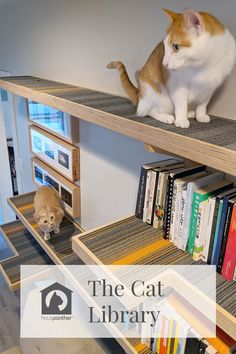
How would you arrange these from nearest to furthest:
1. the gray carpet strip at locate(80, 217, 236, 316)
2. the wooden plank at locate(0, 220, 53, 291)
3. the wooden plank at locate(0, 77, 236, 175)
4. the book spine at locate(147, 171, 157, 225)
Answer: the wooden plank at locate(0, 77, 236, 175) < the gray carpet strip at locate(80, 217, 236, 316) < the book spine at locate(147, 171, 157, 225) < the wooden plank at locate(0, 220, 53, 291)

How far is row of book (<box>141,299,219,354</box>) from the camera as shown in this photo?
0.76 m

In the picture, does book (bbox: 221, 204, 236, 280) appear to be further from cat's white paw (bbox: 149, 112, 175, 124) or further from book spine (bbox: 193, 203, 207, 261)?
cat's white paw (bbox: 149, 112, 175, 124)

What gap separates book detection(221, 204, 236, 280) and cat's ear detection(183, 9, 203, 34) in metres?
0.41

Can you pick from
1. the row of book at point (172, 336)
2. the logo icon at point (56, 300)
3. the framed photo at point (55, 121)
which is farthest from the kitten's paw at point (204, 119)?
the logo icon at point (56, 300)

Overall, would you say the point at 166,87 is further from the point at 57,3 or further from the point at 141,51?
the point at 57,3

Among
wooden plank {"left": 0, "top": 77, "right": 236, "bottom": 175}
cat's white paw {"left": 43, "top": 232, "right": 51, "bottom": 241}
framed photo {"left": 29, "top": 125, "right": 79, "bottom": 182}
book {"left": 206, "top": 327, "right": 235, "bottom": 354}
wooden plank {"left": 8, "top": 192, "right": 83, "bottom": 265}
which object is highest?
wooden plank {"left": 0, "top": 77, "right": 236, "bottom": 175}

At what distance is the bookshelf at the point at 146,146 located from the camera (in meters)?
0.61

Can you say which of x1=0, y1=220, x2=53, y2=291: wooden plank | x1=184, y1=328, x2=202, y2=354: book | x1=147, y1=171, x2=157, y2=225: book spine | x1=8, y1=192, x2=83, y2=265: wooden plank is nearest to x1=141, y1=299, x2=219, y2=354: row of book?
x1=184, y1=328, x2=202, y2=354: book

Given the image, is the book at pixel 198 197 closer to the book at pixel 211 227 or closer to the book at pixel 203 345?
the book at pixel 211 227

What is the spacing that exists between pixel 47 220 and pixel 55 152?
16.3 inches

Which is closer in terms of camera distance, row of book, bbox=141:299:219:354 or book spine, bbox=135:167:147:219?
row of book, bbox=141:299:219:354

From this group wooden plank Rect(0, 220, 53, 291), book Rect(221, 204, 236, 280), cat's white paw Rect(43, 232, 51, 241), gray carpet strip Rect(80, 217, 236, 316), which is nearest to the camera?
book Rect(221, 204, 236, 280)

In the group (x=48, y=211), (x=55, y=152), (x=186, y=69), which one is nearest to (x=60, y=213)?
(x=48, y=211)

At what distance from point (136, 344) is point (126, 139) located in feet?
2.42
